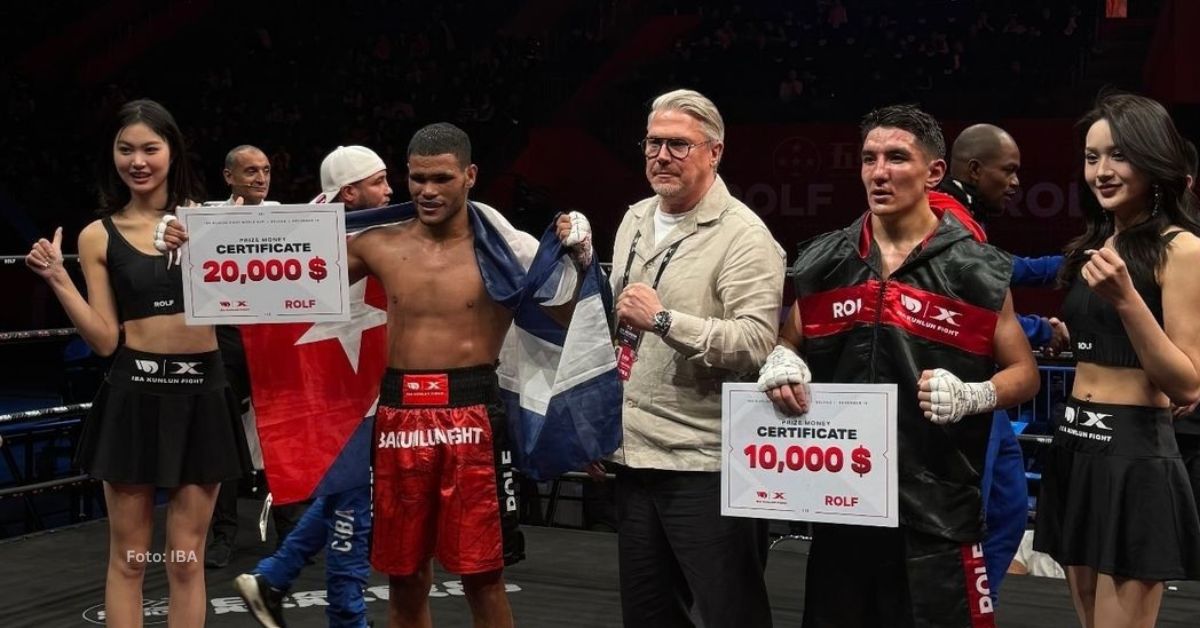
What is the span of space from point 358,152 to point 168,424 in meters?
1.15

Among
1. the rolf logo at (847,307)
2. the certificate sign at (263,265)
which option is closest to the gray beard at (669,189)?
the rolf logo at (847,307)

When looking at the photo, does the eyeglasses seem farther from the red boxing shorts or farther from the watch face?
the red boxing shorts

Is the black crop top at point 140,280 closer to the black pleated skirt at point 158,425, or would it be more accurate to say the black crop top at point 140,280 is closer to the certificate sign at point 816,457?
the black pleated skirt at point 158,425

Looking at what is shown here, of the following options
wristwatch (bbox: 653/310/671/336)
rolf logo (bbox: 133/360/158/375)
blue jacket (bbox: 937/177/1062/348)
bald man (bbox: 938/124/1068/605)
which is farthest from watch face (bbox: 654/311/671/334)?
rolf logo (bbox: 133/360/158/375)

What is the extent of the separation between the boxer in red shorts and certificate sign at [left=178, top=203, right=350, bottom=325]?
0.16m

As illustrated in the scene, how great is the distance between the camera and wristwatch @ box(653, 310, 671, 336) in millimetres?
2797


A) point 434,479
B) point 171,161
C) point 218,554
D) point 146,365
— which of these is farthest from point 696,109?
point 218,554

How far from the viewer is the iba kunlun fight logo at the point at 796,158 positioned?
11844 mm

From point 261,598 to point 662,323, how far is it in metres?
2.01

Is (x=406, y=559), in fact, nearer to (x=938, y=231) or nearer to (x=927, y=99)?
(x=938, y=231)

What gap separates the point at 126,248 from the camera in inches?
142

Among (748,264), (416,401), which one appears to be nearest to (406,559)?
(416,401)

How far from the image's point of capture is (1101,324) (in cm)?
292

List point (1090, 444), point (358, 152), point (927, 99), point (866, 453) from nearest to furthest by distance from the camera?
point (866, 453) → point (1090, 444) → point (358, 152) → point (927, 99)
